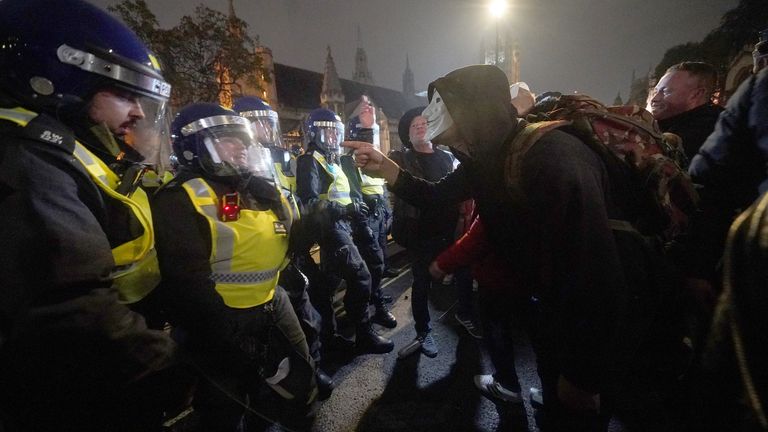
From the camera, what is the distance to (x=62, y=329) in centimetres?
95

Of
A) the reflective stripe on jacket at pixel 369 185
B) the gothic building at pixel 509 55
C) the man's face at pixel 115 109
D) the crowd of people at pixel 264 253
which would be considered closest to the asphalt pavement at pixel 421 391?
the crowd of people at pixel 264 253

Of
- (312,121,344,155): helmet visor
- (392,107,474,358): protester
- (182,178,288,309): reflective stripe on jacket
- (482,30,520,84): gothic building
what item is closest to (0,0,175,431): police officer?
(182,178,288,309): reflective stripe on jacket

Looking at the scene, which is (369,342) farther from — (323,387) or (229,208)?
(229,208)

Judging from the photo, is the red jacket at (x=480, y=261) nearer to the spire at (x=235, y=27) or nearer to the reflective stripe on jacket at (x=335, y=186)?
the reflective stripe on jacket at (x=335, y=186)

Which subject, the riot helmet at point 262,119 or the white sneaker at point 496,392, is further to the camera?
the riot helmet at point 262,119

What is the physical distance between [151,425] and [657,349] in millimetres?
2702

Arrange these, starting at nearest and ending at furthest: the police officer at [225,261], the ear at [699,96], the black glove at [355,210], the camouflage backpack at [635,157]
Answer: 1. the camouflage backpack at [635,157]
2. the police officer at [225,261]
3. the ear at [699,96]
4. the black glove at [355,210]

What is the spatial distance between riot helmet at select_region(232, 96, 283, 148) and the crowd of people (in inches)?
94.6

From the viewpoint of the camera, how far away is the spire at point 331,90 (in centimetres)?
4412

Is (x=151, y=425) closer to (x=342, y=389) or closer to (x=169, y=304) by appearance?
(x=169, y=304)

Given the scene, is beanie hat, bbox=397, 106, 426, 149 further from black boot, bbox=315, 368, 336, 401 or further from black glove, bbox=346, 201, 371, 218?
black boot, bbox=315, 368, 336, 401

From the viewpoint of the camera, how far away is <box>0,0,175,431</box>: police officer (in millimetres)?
937

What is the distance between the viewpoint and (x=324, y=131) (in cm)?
456

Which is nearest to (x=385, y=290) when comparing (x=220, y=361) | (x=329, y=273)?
(x=329, y=273)
